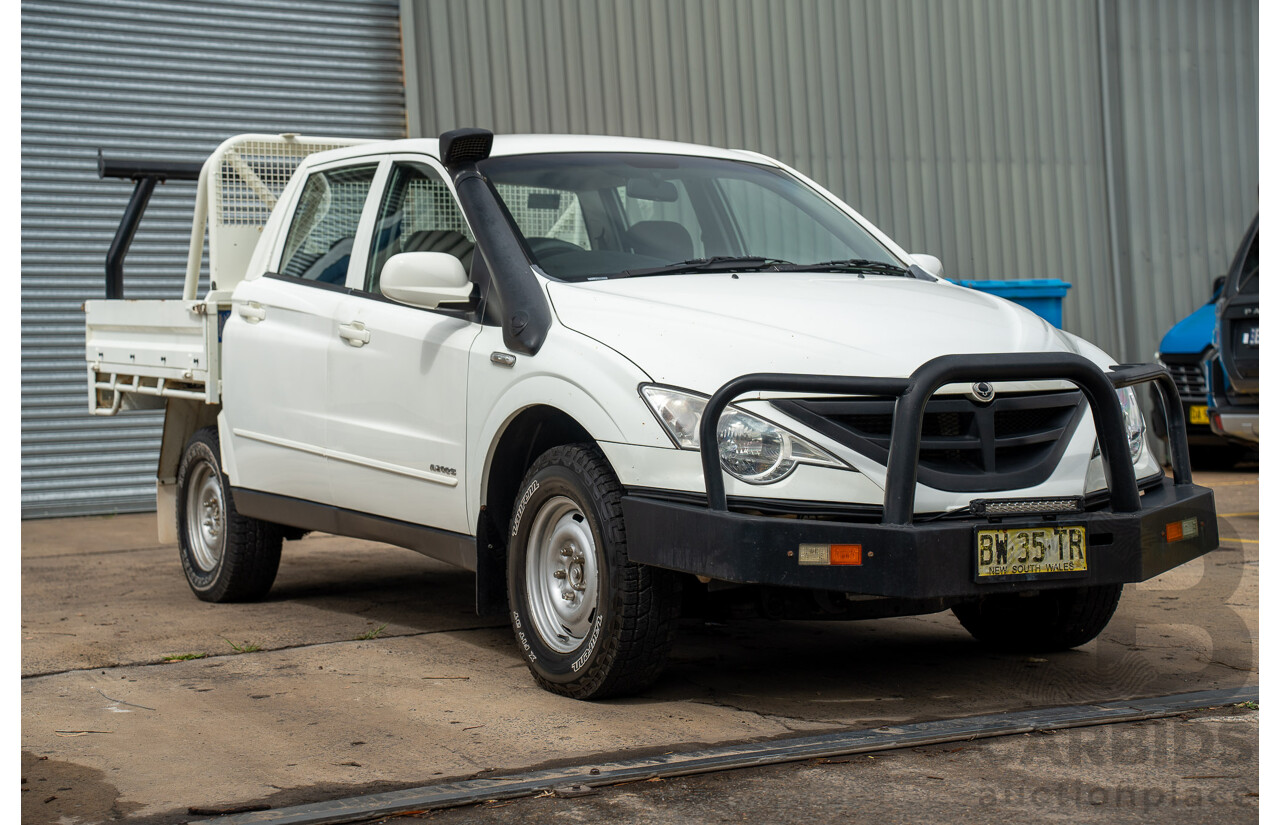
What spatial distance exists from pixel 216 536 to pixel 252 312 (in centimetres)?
127

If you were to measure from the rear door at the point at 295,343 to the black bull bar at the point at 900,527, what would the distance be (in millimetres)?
2254

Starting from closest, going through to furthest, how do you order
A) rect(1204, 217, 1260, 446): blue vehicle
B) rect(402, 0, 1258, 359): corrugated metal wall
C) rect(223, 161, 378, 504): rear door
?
rect(223, 161, 378, 504): rear door, rect(1204, 217, 1260, 446): blue vehicle, rect(402, 0, 1258, 359): corrugated metal wall

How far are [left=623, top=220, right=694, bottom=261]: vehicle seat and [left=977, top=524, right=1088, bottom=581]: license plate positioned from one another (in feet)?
5.75

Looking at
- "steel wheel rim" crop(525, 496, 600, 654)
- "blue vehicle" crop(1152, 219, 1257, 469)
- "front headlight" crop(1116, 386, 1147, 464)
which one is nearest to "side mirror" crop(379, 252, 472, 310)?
"steel wheel rim" crop(525, 496, 600, 654)

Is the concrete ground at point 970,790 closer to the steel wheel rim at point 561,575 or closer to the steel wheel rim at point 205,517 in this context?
the steel wheel rim at point 561,575

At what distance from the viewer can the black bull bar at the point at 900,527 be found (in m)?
4.13

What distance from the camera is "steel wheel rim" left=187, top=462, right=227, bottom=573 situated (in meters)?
7.34

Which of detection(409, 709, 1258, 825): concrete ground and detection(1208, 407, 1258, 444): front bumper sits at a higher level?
detection(1208, 407, 1258, 444): front bumper

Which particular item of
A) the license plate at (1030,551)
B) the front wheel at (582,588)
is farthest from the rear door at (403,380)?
the license plate at (1030,551)

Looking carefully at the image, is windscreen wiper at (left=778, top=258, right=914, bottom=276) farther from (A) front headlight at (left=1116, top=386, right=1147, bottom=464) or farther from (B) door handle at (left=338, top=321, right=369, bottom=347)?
(B) door handle at (left=338, top=321, right=369, bottom=347)

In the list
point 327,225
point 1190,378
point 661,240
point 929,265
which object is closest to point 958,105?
point 1190,378

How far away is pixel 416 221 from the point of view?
598 centimetres

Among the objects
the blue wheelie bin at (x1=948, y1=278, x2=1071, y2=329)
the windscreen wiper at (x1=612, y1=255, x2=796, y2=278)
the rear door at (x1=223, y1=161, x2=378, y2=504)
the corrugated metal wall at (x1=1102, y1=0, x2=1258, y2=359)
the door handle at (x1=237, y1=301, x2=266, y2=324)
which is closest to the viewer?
the windscreen wiper at (x1=612, y1=255, x2=796, y2=278)

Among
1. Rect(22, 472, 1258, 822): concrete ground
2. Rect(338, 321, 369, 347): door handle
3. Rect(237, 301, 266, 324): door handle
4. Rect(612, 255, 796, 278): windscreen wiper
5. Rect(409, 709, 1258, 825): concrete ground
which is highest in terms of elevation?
Rect(612, 255, 796, 278): windscreen wiper
